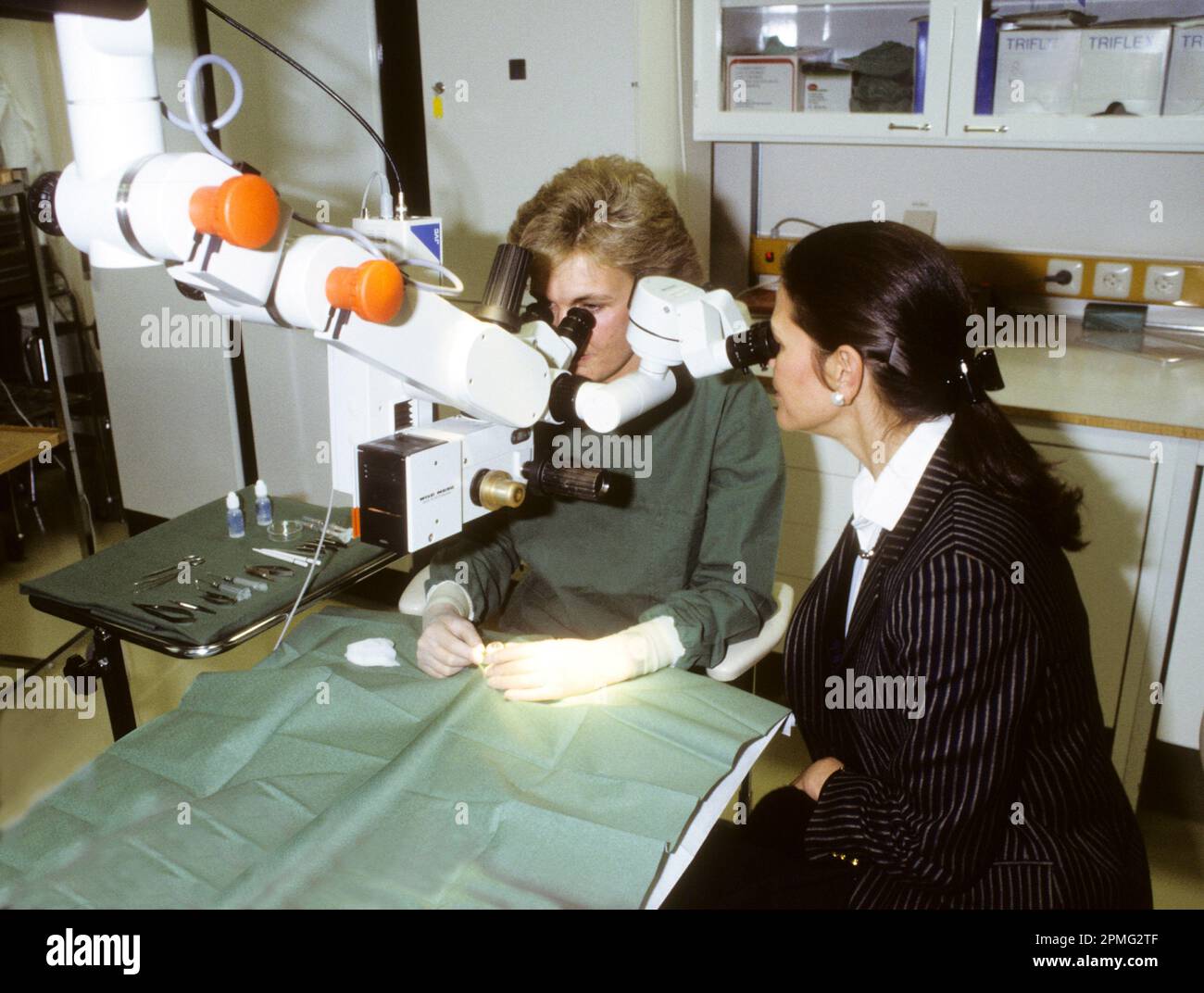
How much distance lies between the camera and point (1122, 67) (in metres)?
2.18

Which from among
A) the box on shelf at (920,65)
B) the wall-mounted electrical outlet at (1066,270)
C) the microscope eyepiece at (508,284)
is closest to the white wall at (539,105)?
the box on shelf at (920,65)

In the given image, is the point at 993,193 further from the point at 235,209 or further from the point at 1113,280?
the point at 235,209

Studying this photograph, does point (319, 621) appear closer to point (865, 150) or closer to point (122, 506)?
point (865, 150)

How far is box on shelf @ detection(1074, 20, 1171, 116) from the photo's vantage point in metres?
2.15

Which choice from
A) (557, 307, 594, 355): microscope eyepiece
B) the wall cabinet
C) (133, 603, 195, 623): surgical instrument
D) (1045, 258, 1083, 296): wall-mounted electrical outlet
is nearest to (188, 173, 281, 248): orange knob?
(557, 307, 594, 355): microscope eyepiece

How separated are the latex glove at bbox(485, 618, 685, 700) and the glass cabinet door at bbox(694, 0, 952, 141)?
168 centimetres

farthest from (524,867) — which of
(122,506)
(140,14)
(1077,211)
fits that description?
(122,506)

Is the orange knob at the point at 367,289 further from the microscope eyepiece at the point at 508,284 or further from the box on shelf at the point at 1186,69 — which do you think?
the box on shelf at the point at 1186,69

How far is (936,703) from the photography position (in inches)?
40.1

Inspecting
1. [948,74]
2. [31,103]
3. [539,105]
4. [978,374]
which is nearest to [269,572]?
[978,374]

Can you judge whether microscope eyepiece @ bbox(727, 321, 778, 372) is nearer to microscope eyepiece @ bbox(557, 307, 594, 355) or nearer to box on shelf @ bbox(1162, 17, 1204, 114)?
microscope eyepiece @ bbox(557, 307, 594, 355)

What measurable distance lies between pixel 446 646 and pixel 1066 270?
2.05 meters
